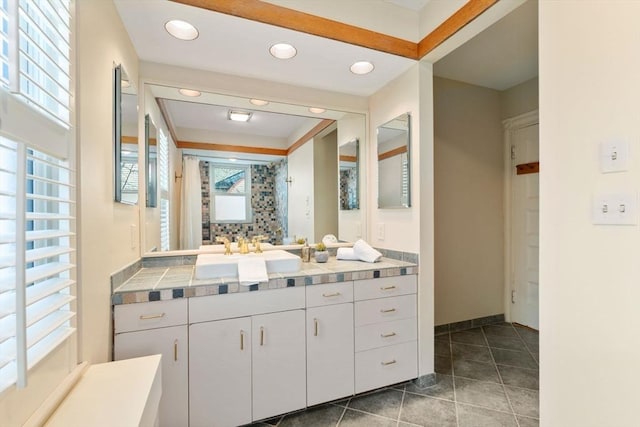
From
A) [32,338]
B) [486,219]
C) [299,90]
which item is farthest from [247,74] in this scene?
[486,219]

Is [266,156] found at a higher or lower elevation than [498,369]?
higher

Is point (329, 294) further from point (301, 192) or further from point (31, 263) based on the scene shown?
point (31, 263)

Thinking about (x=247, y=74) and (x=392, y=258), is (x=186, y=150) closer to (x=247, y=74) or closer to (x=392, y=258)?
(x=247, y=74)

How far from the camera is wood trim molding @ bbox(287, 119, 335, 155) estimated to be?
244 centimetres

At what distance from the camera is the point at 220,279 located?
1569mm

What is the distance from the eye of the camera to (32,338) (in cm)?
71

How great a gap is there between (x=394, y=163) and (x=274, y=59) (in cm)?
114

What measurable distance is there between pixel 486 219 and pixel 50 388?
3.40 m

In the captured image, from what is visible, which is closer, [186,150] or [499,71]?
[186,150]

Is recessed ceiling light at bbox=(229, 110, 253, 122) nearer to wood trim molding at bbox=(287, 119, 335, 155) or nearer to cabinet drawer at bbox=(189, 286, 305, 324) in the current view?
wood trim molding at bbox=(287, 119, 335, 155)

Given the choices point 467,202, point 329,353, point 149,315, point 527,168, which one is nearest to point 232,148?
point 149,315

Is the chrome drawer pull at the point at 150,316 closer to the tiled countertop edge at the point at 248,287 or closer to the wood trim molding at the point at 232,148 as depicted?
the tiled countertop edge at the point at 248,287

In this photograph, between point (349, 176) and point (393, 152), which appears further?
point (349, 176)
